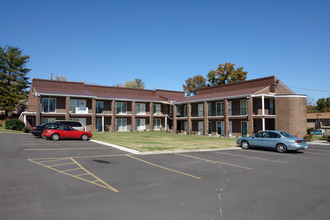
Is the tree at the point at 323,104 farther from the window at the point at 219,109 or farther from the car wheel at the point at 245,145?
the car wheel at the point at 245,145

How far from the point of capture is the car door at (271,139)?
1681 cm

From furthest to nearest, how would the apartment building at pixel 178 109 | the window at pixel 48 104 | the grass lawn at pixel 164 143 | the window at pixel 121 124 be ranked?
the window at pixel 121 124
the window at pixel 48 104
the apartment building at pixel 178 109
the grass lawn at pixel 164 143

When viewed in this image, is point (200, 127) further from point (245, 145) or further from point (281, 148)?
point (281, 148)

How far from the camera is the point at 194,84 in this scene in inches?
2470

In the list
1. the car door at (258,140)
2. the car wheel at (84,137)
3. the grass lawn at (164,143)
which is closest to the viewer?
the grass lawn at (164,143)

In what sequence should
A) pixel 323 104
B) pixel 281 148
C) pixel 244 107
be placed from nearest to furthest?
pixel 281 148 < pixel 244 107 < pixel 323 104

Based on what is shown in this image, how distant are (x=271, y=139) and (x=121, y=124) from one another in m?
27.1

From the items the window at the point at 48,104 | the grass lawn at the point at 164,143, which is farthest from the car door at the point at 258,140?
the window at the point at 48,104

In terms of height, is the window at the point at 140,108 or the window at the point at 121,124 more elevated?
the window at the point at 140,108

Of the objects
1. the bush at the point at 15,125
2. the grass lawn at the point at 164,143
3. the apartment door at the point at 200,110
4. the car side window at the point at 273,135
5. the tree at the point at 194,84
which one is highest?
the tree at the point at 194,84

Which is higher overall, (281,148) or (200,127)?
(200,127)

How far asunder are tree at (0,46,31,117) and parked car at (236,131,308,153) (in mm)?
43721

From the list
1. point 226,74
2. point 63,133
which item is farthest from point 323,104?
point 63,133

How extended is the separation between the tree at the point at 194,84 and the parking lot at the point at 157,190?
5146 centimetres
